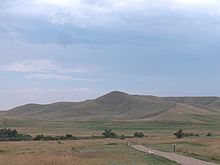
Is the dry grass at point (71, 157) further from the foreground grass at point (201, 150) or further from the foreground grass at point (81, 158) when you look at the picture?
the foreground grass at point (201, 150)

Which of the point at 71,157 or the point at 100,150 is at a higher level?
the point at 100,150

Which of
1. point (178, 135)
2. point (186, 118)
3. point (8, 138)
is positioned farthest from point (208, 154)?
point (186, 118)

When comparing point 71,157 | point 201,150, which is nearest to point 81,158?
point 71,157

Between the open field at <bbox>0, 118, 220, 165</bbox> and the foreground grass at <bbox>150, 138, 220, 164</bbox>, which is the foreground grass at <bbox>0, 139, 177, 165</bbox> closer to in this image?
the open field at <bbox>0, 118, 220, 165</bbox>

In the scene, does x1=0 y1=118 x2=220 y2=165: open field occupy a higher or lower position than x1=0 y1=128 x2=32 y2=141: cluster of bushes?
lower

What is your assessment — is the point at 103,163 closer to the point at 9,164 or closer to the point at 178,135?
the point at 9,164

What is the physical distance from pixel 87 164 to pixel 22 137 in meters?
72.7

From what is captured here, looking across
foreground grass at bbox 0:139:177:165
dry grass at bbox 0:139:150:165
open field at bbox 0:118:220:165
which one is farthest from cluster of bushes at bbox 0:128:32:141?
foreground grass at bbox 0:139:177:165

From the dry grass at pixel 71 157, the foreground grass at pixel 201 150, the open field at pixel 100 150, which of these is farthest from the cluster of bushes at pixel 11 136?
the dry grass at pixel 71 157

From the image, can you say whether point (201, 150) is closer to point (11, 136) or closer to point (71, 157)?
point (71, 157)

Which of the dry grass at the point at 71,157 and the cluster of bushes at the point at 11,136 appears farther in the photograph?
the cluster of bushes at the point at 11,136

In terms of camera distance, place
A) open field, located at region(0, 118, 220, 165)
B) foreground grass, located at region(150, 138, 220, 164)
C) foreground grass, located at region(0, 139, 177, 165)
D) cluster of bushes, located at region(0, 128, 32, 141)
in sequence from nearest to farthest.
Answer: foreground grass, located at region(0, 139, 177, 165) < open field, located at region(0, 118, 220, 165) < foreground grass, located at region(150, 138, 220, 164) < cluster of bushes, located at region(0, 128, 32, 141)

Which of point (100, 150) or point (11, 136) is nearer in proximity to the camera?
point (100, 150)

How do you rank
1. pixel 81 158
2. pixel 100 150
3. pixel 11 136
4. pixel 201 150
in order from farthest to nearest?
pixel 11 136 < pixel 100 150 < pixel 201 150 < pixel 81 158
